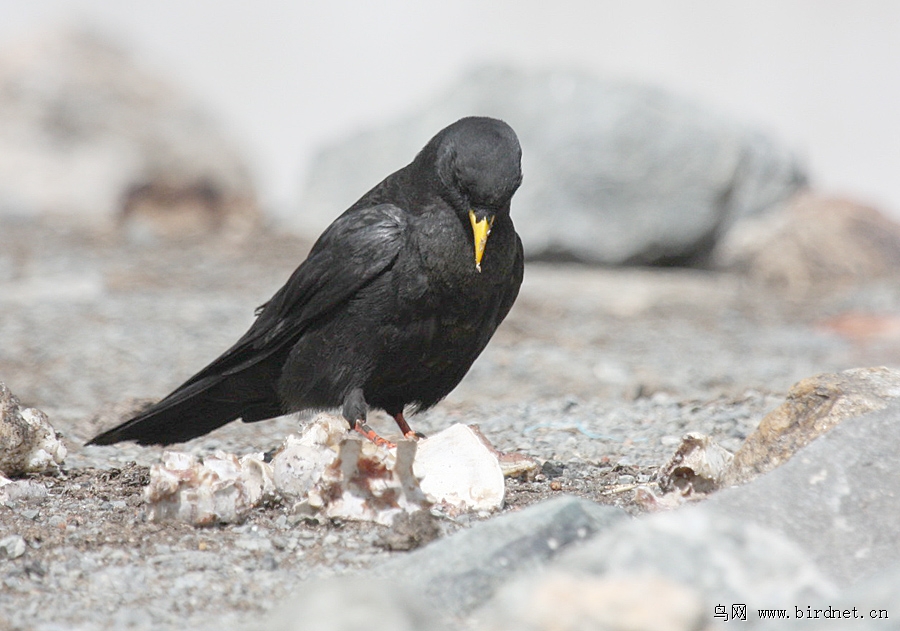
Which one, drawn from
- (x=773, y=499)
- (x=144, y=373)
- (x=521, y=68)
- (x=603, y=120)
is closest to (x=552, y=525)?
(x=773, y=499)

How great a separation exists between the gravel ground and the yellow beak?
2.79 feet

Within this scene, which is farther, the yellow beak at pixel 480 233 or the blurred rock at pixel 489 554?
the yellow beak at pixel 480 233

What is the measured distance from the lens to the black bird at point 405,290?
15.4ft

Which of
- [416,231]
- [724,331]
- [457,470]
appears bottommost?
[724,331]

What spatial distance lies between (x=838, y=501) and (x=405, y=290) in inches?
77.0

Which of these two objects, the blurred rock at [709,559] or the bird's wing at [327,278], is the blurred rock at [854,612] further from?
the bird's wing at [327,278]

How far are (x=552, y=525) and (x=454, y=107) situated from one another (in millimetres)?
10736

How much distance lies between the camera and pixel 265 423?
22.1ft

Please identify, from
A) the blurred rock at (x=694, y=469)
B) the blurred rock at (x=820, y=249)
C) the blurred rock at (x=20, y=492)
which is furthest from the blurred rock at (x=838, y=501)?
the blurred rock at (x=820, y=249)

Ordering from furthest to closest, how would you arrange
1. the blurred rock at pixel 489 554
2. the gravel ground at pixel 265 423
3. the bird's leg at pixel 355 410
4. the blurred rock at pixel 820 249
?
the blurred rock at pixel 820 249 → the bird's leg at pixel 355 410 → the gravel ground at pixel 265 423 → the blurred rock at pixel 489 554

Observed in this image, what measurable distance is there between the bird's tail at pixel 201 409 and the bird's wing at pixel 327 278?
7 cm

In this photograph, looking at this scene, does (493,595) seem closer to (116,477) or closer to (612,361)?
(116,477)

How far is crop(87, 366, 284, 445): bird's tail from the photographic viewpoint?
5.27 m

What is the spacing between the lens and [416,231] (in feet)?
15.8
